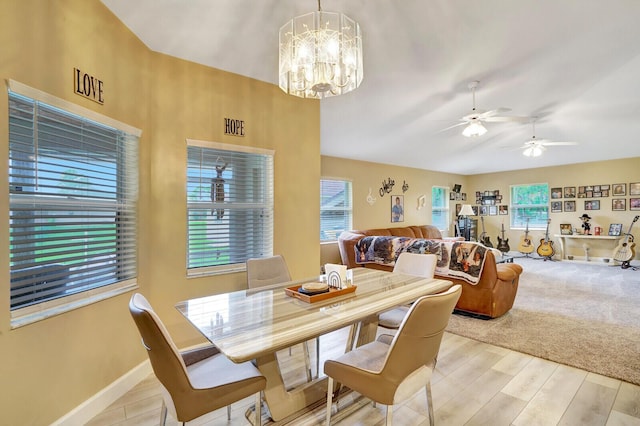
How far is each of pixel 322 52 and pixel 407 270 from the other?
Answer: 192cm

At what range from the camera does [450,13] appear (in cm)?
246

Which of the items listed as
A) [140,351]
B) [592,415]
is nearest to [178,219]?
[140,351]

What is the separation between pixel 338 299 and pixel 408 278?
80cm

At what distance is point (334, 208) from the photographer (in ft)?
20.9

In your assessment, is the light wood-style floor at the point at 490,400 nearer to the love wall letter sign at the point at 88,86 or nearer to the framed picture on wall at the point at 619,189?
the love wall letter sign at the point at 88,86

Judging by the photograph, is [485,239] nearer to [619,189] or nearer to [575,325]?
[619,189]

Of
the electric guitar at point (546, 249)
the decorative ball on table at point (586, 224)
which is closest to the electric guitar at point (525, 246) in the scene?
the electric guitar at point (546, 249)

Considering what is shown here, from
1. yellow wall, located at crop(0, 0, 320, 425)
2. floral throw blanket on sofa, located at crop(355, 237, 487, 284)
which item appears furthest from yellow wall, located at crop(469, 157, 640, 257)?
yellow wall, located at crop(0, 0, 320, 425)

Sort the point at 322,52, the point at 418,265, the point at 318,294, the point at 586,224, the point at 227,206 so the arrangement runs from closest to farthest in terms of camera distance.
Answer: the point at 322,52 → the point at 318,294 → the point at 418,265 → the point at 227,206 → the point at 586,224

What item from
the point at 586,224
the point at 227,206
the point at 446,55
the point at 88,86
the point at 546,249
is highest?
the point at 446,55

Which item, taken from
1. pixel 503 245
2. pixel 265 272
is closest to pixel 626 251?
pixel 503 245

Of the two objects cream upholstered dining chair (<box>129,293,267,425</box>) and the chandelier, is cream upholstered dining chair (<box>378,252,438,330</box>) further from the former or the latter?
the chandelier

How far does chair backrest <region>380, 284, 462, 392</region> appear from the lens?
129cm

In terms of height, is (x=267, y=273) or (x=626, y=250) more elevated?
(x=267, y=273)
